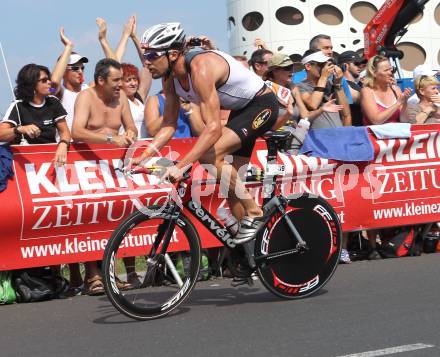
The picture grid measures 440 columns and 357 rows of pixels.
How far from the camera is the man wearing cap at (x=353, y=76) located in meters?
10.5

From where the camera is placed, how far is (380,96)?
1002 centimetres

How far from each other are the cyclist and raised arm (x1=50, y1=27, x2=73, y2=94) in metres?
2.67

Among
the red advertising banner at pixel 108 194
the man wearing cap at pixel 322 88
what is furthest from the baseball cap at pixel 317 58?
the red advertising banner at pixel 108 194

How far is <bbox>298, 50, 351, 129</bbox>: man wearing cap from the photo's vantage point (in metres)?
9.63

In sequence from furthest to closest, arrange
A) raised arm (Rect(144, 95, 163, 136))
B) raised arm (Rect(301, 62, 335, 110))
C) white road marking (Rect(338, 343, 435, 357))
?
1. raised arm (Rect(301, 62, 335, 110))
2. raised arm (Rect(144, 95, 163, 136))
3. white road marking (Rect(338, 343, 435, 357))

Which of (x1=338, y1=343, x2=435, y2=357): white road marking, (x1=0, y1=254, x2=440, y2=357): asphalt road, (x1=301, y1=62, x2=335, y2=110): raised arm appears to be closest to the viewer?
(x1=338, y1=343, x2=435, y2=357): white road marking

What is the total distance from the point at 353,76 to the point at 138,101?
3.64 metres

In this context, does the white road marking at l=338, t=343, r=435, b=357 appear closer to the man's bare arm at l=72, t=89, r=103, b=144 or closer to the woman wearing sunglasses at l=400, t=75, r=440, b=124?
the man's bare arm at l=72, t=89, r=103, b=144

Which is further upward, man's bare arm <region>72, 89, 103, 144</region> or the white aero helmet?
the white aero helmet

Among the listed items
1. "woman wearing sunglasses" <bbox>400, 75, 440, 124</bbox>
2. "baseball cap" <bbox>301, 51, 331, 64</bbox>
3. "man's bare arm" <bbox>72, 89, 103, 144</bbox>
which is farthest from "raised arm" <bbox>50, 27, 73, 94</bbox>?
"woman wearing sunglasses" <bbox>400, 75, 440, 124</bbox>

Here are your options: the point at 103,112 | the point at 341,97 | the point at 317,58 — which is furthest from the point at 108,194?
the point at 341,97

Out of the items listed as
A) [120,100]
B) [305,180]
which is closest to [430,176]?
[305,180]

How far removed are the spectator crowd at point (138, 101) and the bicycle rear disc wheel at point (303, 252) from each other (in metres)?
1.03

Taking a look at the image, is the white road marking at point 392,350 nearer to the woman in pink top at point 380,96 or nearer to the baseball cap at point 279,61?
the baseball cap at point 279,61
